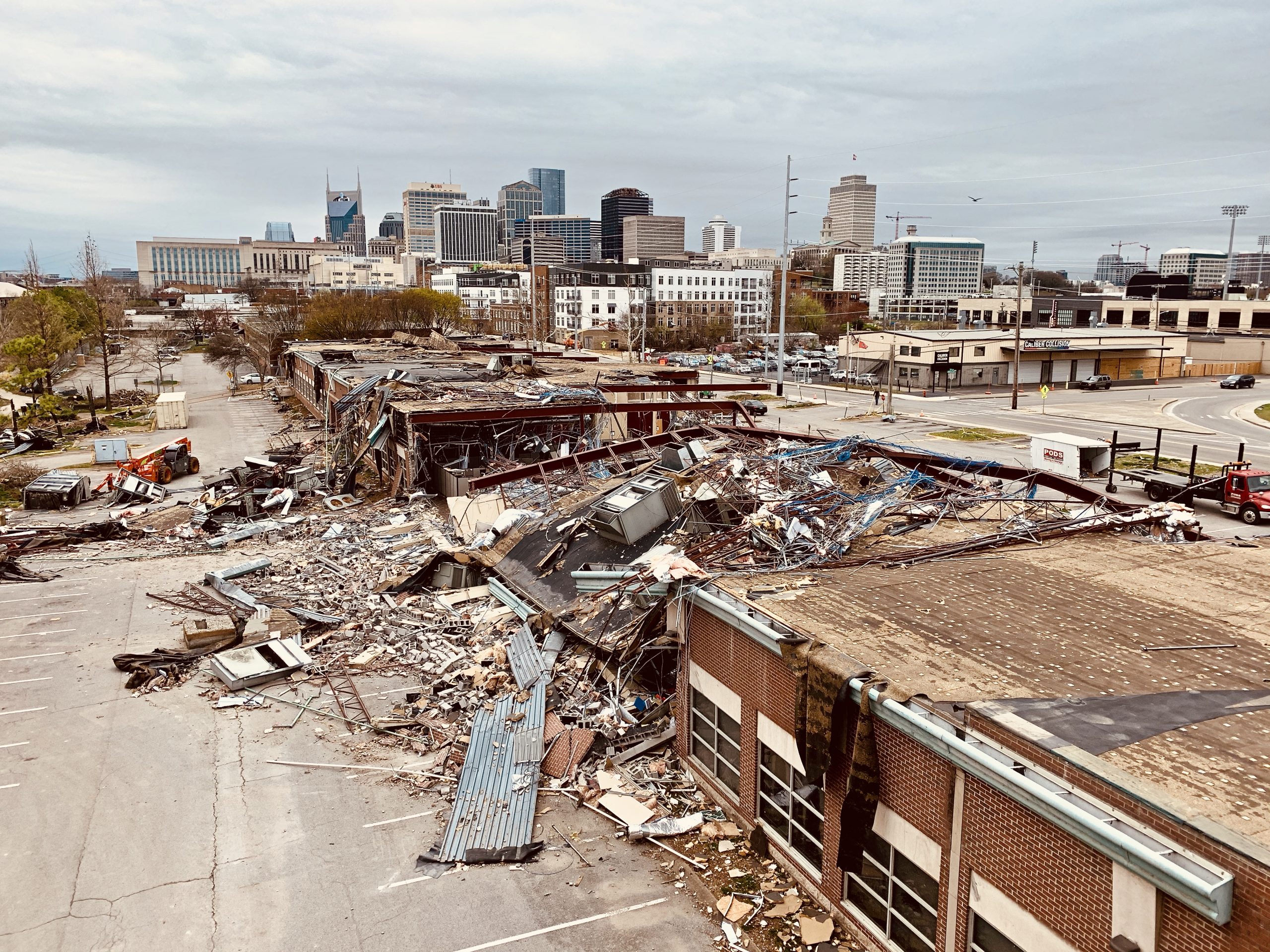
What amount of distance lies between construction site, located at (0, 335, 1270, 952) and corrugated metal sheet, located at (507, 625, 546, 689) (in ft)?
0.34

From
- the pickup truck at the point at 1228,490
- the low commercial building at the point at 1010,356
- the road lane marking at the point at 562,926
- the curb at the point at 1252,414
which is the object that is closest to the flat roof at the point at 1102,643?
the road lane marking at the point at 562,926

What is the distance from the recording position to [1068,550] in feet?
53.2

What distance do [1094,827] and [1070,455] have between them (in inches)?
1185

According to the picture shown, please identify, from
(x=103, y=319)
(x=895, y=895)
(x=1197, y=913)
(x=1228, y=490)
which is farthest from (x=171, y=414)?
(x=1197, y=913)

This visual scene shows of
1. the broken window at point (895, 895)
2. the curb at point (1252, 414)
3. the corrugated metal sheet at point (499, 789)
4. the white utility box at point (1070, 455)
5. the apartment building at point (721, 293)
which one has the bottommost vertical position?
the corrugated metal sheet at point (499, 789)

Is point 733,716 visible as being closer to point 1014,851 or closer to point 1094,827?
point 1014,851

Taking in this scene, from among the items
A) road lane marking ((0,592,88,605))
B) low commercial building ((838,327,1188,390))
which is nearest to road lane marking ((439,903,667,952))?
road lane marking ((0,592,88,605))

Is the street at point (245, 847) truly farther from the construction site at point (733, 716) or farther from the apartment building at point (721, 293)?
the apartment building at point (721, 293)

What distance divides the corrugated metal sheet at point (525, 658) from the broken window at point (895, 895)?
8.31 metres

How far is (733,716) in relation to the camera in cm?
1350

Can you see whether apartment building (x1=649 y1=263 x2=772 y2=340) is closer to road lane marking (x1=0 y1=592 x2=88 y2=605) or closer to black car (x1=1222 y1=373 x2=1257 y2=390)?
black car (x1=1222 y1=373 x2=1257 y2=390)

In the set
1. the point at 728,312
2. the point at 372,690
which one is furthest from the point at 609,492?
the point at 728,312

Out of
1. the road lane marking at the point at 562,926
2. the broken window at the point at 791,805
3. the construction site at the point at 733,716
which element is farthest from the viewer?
the broken window at the point at 791,805

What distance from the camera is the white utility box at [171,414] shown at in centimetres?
5900
